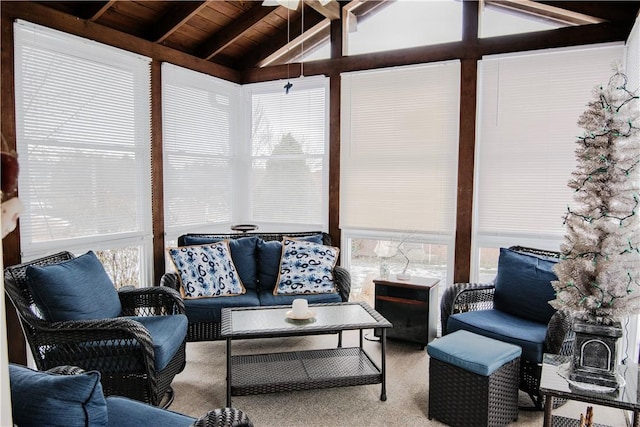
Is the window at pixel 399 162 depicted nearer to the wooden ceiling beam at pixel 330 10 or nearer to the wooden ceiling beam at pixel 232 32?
the wooden ceiling beam at pixel 330 10

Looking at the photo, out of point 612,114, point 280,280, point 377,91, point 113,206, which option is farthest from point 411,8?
point 113,206

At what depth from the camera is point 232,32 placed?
455 cm

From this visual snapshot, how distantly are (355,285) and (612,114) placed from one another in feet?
10.1

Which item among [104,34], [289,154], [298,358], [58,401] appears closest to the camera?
[58,401]

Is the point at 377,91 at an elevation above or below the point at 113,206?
above

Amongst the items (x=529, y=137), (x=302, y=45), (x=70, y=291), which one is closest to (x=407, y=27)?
(x=302, y=45)

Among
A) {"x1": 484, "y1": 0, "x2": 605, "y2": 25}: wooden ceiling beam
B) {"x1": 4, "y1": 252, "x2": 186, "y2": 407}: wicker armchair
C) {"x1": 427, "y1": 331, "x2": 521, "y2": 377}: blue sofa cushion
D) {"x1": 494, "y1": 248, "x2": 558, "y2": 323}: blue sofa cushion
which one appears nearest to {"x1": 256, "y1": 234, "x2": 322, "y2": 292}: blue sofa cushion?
{"x1": 4, "y1": 252, "x2": 186, "y2": 407}: wicker armchair

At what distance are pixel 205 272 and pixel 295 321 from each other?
45.3 inches

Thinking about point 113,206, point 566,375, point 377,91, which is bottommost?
point 566,375

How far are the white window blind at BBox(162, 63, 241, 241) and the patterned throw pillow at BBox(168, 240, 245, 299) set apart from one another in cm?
63

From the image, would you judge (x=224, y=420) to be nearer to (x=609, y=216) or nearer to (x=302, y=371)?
(x=302, y=371)

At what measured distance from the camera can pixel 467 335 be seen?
2889 mm

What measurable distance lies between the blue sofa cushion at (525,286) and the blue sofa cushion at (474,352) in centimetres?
56

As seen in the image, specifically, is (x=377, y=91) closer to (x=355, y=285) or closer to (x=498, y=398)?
(x=355, y=285)
